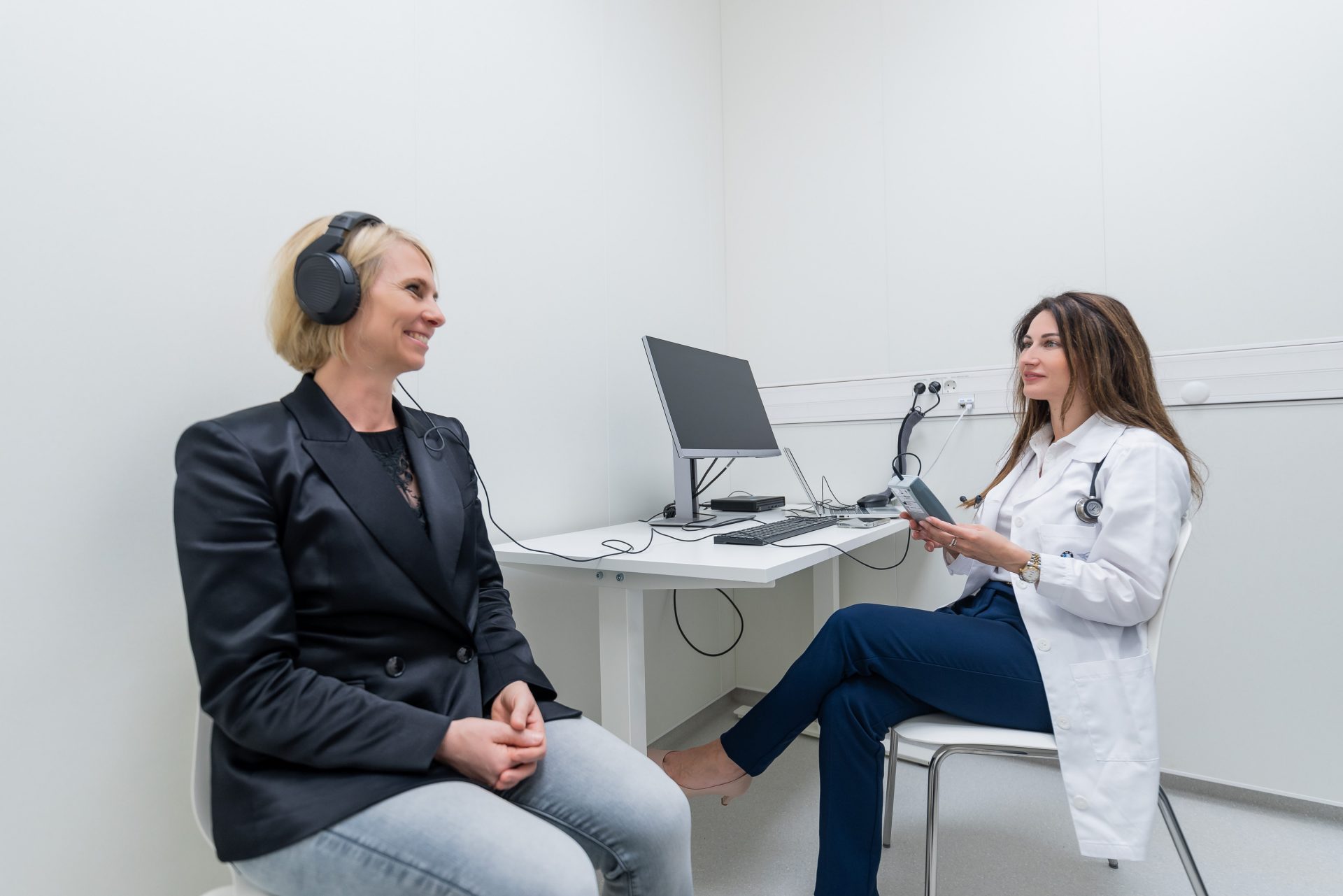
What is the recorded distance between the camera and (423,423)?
1.23 metres

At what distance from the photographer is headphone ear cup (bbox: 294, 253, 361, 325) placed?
1.03m

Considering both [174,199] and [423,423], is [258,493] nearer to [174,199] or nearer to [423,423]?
[423,423]

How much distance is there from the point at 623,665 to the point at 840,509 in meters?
1.10

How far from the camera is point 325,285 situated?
1030mm

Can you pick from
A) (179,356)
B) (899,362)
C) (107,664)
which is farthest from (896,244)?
(107,664)

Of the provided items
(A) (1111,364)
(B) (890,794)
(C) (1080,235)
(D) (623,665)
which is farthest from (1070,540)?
(C) (1080,235)

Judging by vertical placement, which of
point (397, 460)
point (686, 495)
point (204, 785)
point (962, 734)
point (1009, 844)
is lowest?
point (1009, 844)

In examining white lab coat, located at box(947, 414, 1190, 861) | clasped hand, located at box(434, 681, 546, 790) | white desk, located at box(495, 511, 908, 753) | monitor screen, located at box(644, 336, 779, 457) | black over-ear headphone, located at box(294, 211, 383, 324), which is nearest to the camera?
clasped hand, located at box(434, 681, 546, 790)

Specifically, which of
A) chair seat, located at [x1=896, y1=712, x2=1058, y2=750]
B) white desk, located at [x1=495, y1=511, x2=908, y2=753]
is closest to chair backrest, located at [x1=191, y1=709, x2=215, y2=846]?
white desk, located at [x1=495, y1=511, x2=908, y2=753]

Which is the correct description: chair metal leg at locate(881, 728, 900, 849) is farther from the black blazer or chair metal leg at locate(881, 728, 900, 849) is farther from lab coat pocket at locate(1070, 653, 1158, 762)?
the black blazer

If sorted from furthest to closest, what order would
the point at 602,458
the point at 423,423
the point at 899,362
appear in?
the point at 899,362 < the point at 602,458 < the point at 423,423

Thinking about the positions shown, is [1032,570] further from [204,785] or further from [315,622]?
[204,785]

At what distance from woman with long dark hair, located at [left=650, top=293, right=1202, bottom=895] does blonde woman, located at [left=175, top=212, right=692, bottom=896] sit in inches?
19.6

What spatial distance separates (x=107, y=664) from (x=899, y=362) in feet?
7.40
